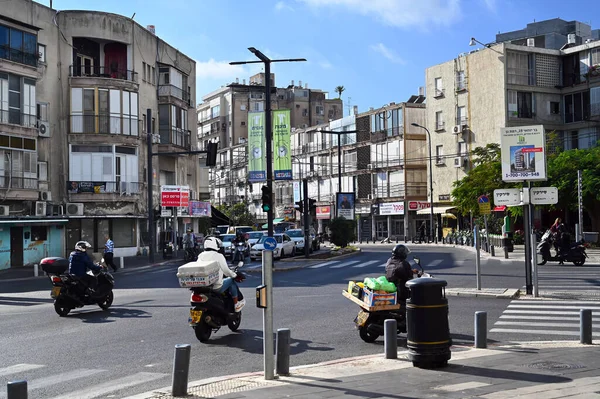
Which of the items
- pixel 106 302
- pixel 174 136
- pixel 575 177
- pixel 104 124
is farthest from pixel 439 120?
pixel 106 302

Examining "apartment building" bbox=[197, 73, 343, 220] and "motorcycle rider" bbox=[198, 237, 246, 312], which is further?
"apartment building" bbox=[197, 73, 343, 220]

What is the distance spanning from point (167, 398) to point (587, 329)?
6560mm

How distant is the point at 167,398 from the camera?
25.1 ft

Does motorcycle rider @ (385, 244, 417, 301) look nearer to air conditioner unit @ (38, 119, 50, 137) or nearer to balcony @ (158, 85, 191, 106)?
air conditioner unit @ (38, 119, 50, 137)

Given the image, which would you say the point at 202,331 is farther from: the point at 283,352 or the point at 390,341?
the point at 390,341

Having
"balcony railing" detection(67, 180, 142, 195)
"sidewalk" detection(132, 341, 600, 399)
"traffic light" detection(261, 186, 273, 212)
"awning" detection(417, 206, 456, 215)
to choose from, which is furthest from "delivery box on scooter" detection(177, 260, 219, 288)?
"awning" detection(417, 206, 456, 215)

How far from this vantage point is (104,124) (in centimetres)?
4359

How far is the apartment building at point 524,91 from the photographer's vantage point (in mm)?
57938

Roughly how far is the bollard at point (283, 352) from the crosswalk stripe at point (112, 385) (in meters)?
1.66

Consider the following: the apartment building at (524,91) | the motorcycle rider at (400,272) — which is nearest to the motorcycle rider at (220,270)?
the motorcycle rider at (400,272)

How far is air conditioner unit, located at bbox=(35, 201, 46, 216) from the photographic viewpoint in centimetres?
3845

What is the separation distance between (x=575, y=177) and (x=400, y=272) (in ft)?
107

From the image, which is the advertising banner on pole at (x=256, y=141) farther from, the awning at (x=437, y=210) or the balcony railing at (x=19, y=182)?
the awning at (x=437, y=210)

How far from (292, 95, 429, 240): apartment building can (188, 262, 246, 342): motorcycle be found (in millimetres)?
61125
